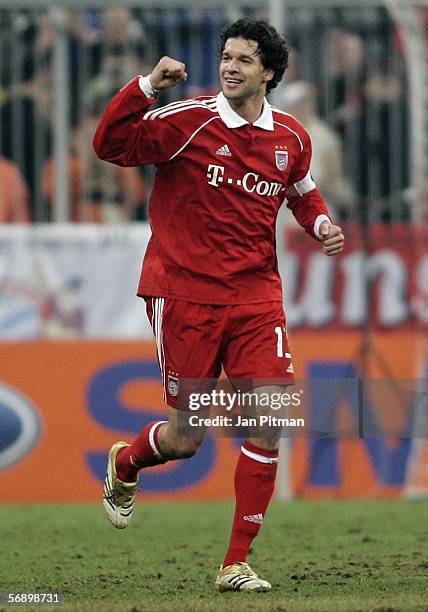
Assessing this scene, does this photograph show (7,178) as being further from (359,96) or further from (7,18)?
(359,96)

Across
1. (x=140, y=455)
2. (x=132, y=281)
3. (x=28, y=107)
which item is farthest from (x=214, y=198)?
(x=28, y=107)

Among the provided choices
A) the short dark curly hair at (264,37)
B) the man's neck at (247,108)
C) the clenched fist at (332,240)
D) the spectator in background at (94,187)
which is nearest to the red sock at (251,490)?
the clenched fist at (332,240)

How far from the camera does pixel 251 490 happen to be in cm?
746

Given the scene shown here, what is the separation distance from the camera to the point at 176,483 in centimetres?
1229

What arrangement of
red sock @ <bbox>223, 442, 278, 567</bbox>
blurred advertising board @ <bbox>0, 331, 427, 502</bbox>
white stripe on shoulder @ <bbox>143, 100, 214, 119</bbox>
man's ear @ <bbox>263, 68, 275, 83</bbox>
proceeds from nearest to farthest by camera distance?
white stripe on shoulder @ <bbox>143, 100, 214, 119</bbox>
red sock @ <bbox>223, 442, 278, 567</bbox>
man's ear @ <bbox>263, 68, 275, 83</bbox>
blurred advertising board @ <bbox>0, 331, 427, 502</bbox>

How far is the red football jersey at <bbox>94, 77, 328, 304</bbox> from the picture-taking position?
7441 mm

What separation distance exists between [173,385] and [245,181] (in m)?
1.08

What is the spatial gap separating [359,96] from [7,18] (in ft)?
9.75

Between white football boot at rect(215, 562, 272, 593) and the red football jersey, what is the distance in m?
1.31

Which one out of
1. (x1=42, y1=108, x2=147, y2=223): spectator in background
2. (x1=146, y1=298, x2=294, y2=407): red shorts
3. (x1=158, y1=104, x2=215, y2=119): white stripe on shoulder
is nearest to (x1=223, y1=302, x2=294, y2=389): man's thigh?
(x1=146, y1=298, x2=294, y2=407): red shorts

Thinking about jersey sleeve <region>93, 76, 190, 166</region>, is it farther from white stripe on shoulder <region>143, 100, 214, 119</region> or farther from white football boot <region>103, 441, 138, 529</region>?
white football boot <region>103, 441, 138, 529</region>

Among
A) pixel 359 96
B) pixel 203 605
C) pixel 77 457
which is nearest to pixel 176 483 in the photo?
pixel 77 457

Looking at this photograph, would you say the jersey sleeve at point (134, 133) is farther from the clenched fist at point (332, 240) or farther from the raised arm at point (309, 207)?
the clenched fist at point (332, 240)

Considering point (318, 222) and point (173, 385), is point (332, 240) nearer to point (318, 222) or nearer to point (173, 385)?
point (318, 222)
